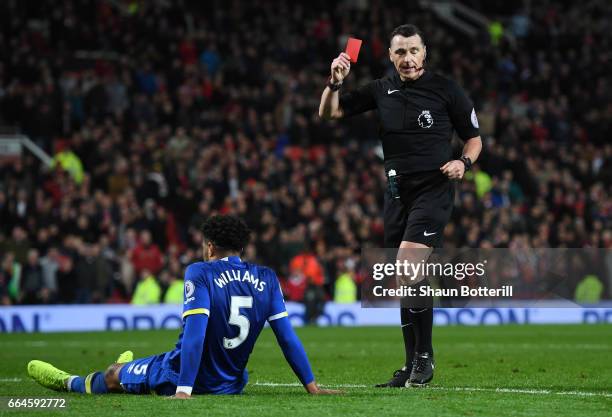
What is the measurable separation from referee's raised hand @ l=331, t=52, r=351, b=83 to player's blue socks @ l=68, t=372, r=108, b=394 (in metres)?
2.66

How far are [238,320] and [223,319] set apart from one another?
0.33 ft

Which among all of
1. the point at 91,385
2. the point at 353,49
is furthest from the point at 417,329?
the point at 91,385

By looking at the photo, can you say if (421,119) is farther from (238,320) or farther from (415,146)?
(238,320)

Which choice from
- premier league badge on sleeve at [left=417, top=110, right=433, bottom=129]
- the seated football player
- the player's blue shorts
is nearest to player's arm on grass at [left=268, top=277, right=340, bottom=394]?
the seated football player

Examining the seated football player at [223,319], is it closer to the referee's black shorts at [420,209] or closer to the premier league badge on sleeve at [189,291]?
the premier league badge on sleeve at [189,291]

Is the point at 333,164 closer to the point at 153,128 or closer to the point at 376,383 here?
the point at 153,128

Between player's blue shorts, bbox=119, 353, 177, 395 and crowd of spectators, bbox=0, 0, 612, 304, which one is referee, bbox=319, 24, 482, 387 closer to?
player's blue shorts, bbox=119, 353, 177, 395

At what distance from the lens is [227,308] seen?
7836 millimetres

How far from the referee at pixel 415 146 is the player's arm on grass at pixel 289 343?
1388mm

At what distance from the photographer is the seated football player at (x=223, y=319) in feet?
25.2

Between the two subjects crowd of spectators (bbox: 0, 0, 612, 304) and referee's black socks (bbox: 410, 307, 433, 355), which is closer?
referee's black socks (bbox: 410, 307, 433, 355)

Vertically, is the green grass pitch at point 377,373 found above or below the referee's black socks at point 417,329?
below

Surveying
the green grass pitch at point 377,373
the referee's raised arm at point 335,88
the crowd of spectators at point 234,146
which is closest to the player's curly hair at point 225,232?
the green grass pitch at point 377,373

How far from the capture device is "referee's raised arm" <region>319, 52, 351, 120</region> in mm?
8742
